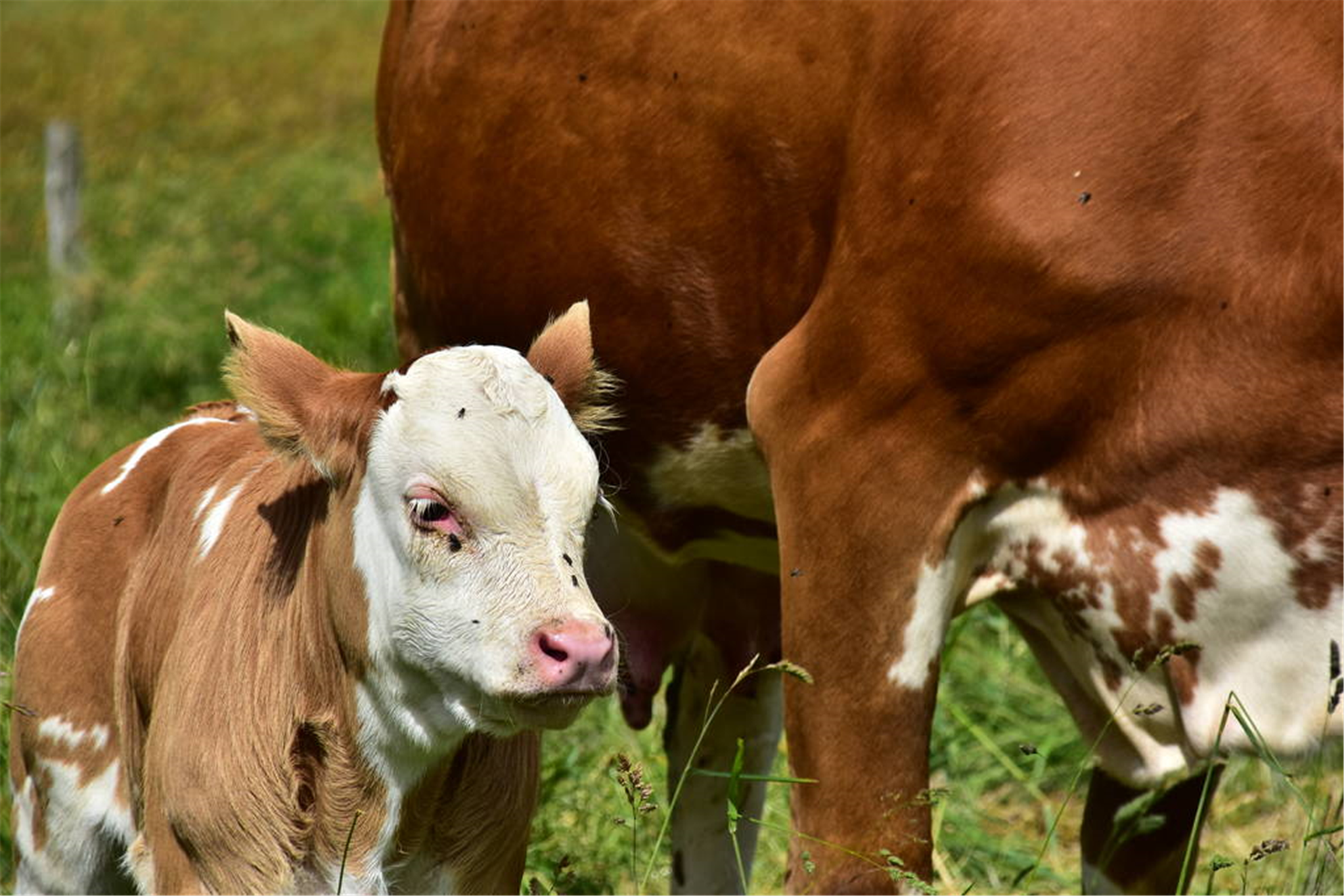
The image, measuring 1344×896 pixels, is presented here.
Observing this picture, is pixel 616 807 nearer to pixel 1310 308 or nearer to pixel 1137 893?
pixel 1137 893

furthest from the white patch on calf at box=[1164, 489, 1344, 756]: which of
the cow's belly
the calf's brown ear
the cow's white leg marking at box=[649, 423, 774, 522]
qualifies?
the calf's brown ear

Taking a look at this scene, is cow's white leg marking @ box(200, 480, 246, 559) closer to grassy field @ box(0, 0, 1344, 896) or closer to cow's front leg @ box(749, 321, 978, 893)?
grassy field @ box(0, 0, 1344, 896)

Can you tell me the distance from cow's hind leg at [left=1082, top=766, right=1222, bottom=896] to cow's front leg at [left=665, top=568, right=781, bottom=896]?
88 centimetres

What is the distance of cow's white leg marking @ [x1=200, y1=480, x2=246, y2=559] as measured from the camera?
3229mm

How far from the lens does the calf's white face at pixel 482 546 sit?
258 centimetres

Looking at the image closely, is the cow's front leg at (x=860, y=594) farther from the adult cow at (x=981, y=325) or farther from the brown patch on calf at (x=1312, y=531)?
the brown patch on calf at (x=1312, y=531)

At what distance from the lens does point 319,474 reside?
9.83ft

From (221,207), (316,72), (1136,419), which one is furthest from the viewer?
(316,72)

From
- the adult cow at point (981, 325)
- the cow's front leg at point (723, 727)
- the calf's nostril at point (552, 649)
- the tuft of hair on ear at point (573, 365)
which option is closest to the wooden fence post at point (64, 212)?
the cow's front leg at point (723, 727)

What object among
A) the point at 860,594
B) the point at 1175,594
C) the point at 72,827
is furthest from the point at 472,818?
the point at 1175,594

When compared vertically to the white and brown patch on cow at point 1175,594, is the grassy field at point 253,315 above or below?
below

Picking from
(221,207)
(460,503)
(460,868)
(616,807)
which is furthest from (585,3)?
(221,207)

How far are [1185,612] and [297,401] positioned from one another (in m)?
1.34

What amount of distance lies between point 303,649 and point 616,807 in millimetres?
1708
